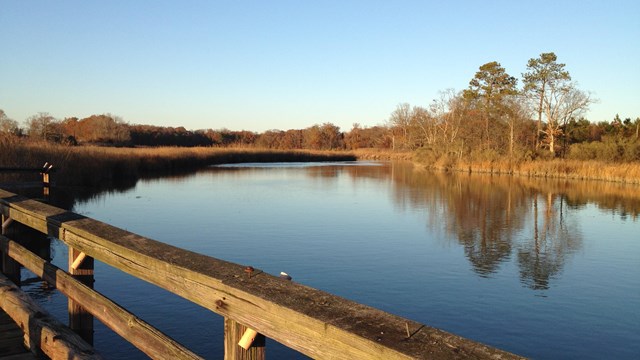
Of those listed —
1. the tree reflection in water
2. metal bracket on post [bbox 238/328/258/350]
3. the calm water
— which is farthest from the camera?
the tree reflection in water

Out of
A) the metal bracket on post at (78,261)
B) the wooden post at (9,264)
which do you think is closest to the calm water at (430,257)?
the wooden post at (9,264)

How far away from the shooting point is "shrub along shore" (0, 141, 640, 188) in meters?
18.2

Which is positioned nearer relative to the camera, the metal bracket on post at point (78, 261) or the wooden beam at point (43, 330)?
the wooden beam at point (43, 330)

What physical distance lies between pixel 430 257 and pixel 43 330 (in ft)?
29.0

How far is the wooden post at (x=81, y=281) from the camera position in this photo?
9.74 feet

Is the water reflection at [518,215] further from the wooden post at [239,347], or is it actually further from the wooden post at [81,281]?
the wooden post at [239,347]

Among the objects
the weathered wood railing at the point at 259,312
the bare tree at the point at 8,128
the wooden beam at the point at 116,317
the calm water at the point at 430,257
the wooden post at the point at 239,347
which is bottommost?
the calm water at the point at 430,257

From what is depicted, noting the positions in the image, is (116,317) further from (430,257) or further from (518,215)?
(518,215)

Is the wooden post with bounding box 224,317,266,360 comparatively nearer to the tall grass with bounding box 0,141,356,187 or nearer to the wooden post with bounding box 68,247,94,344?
the wooden post with bounding box 68,247,94,344

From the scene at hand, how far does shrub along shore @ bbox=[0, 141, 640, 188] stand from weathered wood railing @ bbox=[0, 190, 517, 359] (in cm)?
1441

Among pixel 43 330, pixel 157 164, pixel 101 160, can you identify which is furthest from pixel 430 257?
pixel 157 164

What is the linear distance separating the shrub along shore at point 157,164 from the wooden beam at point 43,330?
13168 millimetres

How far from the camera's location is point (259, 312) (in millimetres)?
1590

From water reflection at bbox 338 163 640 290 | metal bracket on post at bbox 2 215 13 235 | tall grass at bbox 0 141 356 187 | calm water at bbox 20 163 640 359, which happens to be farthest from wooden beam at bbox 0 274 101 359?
tall grass at bbox 0 141 356 187
